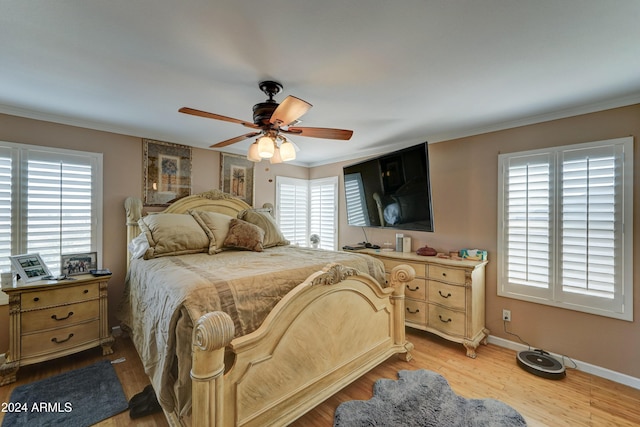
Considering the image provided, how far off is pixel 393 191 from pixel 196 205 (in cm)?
252

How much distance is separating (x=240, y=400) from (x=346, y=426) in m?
0.75

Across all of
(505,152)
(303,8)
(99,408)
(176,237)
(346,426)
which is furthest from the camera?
(505,152)

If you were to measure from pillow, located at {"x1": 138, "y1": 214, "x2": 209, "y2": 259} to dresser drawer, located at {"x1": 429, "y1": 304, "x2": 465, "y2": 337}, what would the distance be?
8.36 feet

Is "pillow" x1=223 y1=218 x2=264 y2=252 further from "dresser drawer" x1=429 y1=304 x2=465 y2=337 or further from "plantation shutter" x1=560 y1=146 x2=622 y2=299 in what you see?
"plantation shutter" x1=560 y1=146 x2=622 y2=299

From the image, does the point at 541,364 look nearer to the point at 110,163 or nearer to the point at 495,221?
the point at 495,221

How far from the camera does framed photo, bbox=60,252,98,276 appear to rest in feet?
8.29

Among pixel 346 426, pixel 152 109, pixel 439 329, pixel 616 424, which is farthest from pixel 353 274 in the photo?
pixel 152 109

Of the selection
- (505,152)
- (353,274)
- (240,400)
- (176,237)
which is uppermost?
(505,152)

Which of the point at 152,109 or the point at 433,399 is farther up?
the point at 152,109

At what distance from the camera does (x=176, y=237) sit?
8.50ft

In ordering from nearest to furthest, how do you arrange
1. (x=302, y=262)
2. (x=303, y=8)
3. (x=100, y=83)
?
(x=303, y=8), (x=100, y=83), (x=302, y=262)

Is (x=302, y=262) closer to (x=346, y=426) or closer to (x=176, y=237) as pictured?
(x=346, y=426)

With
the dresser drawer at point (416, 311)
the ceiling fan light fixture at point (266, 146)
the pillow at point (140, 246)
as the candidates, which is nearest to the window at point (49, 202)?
the pillow at point (140, 246)

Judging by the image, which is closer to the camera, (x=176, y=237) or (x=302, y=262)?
(x=302, y=262)
